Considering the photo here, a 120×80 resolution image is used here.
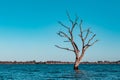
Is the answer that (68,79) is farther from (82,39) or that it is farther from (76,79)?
(82,39)

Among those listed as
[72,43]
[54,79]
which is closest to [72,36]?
[72,43]

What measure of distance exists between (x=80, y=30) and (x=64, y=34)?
356 centimetres

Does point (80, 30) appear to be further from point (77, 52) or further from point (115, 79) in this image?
point (115, 79)

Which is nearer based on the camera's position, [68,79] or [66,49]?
[68,79]

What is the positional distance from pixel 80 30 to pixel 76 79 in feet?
87.7

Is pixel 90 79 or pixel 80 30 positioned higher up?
pixel 80 30

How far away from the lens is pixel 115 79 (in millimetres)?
42750

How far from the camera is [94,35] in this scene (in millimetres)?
67312

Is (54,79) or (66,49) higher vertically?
(66,49)

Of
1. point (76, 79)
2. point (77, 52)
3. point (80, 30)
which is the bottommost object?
point (76, 79)

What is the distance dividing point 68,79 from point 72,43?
82.8ft

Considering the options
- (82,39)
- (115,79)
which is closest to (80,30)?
(82,39)

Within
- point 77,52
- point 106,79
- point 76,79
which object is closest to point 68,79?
point 76,79

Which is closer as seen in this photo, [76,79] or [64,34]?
[76,79]
